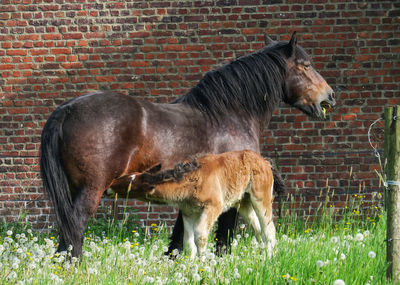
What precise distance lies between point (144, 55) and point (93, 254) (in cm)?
369

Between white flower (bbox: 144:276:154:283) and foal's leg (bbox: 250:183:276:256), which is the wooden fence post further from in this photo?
white flower (bbox: 144:276:154:283)

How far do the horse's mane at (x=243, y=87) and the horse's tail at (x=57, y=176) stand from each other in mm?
1255

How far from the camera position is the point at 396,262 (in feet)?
12.7

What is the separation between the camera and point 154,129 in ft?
16.0

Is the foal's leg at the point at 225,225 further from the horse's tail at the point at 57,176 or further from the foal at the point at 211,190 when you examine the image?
the horse's tail at the point at 57,176

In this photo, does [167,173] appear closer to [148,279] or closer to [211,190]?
[211,190]

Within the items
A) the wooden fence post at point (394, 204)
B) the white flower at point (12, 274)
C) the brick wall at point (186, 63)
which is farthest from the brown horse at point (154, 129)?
the brick wall at point (186, 63)

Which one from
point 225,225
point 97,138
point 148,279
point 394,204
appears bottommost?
point 225,225

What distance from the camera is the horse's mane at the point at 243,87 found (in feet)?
17.3

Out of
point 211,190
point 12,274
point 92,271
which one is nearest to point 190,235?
point 211,190

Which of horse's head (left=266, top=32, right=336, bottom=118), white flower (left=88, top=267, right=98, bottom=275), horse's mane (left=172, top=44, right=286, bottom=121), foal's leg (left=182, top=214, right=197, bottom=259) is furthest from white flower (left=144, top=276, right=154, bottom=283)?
horse's head (left=266, top=32, right=336, bottom=118)

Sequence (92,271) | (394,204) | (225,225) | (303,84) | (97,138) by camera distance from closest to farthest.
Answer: (92,271)
(394,204)
(97,138)
(225,225)
(303,84)

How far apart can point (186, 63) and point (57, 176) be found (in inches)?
149

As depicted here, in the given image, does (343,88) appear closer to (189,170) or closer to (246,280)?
(189,170)
